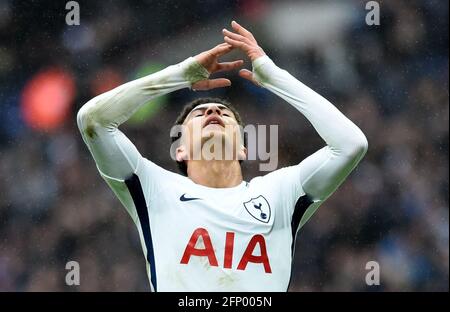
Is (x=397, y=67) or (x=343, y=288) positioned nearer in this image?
(x=343, y=288)

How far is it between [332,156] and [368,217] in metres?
4.48

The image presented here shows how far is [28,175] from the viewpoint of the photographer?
360 inches

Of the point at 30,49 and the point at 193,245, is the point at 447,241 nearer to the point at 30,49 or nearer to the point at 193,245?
the point at 30,49

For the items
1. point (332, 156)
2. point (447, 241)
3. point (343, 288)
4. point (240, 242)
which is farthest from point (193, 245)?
point (447, 241)

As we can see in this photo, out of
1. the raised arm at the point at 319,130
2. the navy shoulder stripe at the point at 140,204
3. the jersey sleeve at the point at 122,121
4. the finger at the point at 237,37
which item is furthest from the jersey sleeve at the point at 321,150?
the navy shoulder stripe at the point at 140,204

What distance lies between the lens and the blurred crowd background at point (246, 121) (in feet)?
29.2

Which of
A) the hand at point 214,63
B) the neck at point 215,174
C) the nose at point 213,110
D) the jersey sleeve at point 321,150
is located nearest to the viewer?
the jersey sleeve at point 321,150

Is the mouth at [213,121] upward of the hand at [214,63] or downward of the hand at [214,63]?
downward

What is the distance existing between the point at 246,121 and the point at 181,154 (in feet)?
13.0

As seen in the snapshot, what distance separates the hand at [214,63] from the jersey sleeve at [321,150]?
15cm

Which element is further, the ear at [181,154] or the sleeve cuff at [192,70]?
the ear at [181,154]

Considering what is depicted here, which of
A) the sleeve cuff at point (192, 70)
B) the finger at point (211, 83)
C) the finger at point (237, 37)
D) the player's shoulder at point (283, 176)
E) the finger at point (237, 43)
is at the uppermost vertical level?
the finger at point (237, 37)

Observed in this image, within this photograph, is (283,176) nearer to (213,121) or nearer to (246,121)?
(213,121)

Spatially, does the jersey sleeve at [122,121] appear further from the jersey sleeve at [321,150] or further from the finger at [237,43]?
the jersey sleeve at [321,150]
